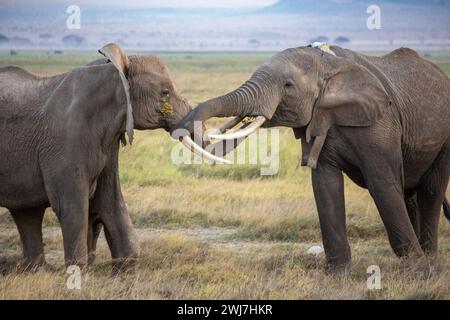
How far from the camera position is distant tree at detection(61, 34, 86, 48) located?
150 m

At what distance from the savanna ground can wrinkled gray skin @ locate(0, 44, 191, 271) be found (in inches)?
17.9

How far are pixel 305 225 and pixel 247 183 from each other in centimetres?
290

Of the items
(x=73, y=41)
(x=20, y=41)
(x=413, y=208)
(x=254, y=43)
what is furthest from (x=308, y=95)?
(x=254, y=43)

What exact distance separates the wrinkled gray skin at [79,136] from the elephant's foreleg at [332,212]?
1.45 meters

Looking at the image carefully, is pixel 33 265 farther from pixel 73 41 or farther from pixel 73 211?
pixel 73 41

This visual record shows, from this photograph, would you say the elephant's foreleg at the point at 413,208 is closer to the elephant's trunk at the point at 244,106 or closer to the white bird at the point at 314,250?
the white bird at the point at 314,250

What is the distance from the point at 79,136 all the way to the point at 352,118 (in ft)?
7.55

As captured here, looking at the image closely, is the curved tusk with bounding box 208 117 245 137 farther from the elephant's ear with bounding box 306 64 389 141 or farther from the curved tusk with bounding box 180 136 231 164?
the elephant's ear with bounding box 306 64 389 141

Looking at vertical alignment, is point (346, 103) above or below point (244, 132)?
above

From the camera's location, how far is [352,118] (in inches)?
356

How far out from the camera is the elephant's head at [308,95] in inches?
339

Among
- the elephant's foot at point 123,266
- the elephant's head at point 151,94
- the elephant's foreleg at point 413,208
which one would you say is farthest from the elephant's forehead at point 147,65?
the elephant's foreleg at point 413,208

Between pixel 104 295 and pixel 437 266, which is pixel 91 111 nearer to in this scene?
pixel 104 295
